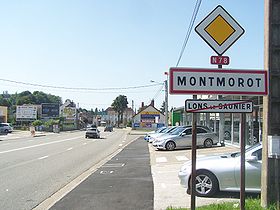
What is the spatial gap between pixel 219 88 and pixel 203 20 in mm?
1105

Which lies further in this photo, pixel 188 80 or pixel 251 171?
pixel 251 171

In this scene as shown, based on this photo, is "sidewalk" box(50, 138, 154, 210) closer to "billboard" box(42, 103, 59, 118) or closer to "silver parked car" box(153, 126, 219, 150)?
"silver parked car" box(153, 126, 219, 150)

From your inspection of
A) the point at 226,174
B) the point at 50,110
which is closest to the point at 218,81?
the point at 226,174

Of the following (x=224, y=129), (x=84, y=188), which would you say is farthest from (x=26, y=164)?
(x=224, y=129)

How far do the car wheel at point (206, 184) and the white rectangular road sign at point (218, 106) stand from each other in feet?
11.6

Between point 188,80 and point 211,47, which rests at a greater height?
point 211,47

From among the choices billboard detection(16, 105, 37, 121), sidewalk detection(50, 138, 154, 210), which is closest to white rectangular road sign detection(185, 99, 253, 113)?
sidewalk detection(50, 138, 154, 210)

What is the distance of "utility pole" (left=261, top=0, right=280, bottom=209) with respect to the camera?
6.92m

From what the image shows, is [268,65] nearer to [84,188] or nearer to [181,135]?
[84,188]

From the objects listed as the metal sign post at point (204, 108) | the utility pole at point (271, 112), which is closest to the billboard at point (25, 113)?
the utility pole at point (271, 112)

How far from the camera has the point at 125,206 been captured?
8.29m

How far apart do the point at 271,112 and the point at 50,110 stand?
10839 cm

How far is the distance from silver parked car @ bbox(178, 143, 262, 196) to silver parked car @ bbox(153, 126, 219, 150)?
16.0 metres

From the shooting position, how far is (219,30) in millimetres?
6148
